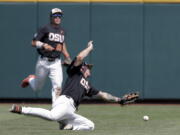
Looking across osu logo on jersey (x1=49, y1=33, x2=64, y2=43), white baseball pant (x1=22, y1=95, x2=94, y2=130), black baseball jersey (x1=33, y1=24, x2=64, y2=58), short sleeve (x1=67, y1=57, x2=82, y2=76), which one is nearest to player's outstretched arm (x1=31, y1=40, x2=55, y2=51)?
black baseball jersey (x1=33, y1=24, x2=64, y2=58)

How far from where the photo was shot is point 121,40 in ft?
55.3

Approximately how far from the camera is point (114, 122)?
12.3m

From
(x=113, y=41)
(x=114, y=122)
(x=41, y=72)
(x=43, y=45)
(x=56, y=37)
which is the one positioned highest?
(x=56, y=37)

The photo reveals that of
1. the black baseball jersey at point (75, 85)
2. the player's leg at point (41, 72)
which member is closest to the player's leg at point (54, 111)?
the black baseball jersey at point (75, 85)

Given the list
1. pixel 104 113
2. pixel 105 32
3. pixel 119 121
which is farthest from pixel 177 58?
pixel 119 121

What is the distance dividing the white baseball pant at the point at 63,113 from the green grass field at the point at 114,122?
22 cm

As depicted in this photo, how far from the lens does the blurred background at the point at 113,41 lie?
16766 mm

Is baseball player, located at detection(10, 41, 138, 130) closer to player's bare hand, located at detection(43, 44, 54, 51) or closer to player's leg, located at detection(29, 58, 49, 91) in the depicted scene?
player's bare hand, located at detection(43, 44, 54, 51)

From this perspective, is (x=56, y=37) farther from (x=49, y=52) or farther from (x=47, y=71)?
(x=47, y=71)

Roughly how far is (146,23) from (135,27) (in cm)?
29

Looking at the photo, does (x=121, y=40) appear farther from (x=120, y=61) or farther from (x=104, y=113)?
(x=104, y=113)

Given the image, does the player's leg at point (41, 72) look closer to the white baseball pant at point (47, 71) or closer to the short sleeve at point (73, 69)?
the white baseball pant at point (47, 71)

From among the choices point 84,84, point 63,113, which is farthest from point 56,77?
point 63,113

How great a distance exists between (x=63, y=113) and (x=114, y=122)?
226 centimetres
